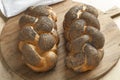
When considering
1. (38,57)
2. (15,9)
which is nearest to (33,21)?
(38,57)

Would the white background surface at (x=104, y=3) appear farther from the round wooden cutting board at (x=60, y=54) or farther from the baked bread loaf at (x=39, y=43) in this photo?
the baked bread loaf at (x=39, y=43)

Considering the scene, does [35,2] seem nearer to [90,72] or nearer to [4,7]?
[4,7]

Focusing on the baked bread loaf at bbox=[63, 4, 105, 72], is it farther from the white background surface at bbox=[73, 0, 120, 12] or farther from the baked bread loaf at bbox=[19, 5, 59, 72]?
the white background surface at bbox=[73, 0, 120, 12]

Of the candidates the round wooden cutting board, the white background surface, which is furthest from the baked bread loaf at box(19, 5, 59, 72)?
the white background surface

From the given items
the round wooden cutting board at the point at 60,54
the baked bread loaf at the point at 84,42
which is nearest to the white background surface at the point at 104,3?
the round wooden cutting board at the point at 60,54

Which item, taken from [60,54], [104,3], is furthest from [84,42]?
[104,3]

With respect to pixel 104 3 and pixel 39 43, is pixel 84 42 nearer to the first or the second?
pixel 39 43
